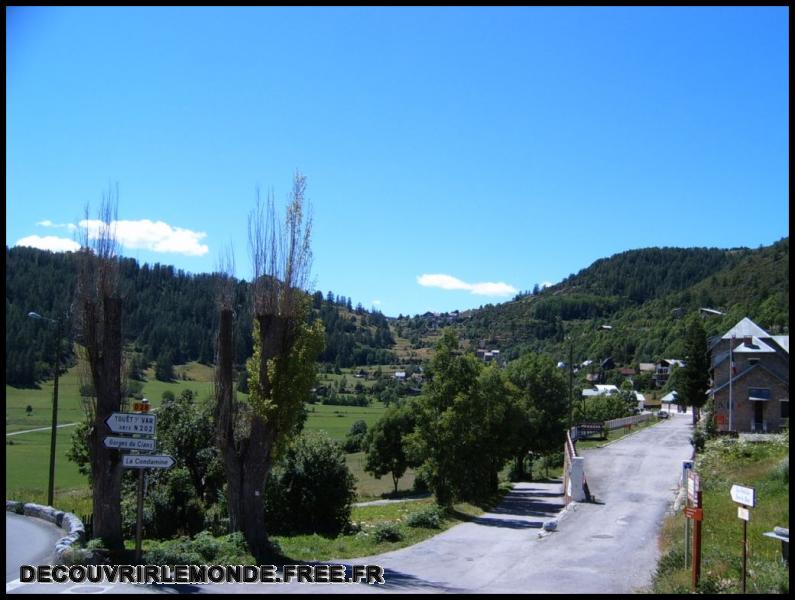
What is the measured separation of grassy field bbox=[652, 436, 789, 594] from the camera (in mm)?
11000

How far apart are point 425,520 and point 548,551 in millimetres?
6032

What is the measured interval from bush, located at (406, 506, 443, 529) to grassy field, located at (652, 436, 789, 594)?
6.91 metres

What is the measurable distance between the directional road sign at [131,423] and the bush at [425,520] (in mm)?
11126

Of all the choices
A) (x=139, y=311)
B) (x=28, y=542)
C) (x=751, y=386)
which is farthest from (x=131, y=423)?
(x=139, y=311)

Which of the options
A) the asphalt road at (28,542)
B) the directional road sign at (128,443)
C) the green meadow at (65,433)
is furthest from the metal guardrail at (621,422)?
the directional road sign at (128,443)

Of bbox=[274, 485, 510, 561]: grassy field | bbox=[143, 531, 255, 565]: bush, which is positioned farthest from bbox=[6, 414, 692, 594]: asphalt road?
bbox=[143, 531, 255, 565]: bush

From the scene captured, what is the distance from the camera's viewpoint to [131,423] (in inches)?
522

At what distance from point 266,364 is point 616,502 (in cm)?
1517

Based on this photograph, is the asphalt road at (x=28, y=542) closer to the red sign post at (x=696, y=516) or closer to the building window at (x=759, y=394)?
the red sign post at (x=696, y=516)

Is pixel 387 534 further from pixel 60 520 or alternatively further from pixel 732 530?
pixel 60 520

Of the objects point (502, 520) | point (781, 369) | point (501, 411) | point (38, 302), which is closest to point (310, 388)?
point (502, 520)

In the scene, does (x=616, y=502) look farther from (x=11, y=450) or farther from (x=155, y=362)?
(x=155, y=362)

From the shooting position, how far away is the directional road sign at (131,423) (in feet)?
43.3

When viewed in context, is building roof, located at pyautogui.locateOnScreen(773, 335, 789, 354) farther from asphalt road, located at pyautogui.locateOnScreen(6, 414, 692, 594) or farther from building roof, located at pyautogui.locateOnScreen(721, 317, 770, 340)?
asphalt road, located at pyautogui.locateOnScreen(6, 414, 692, 594)
